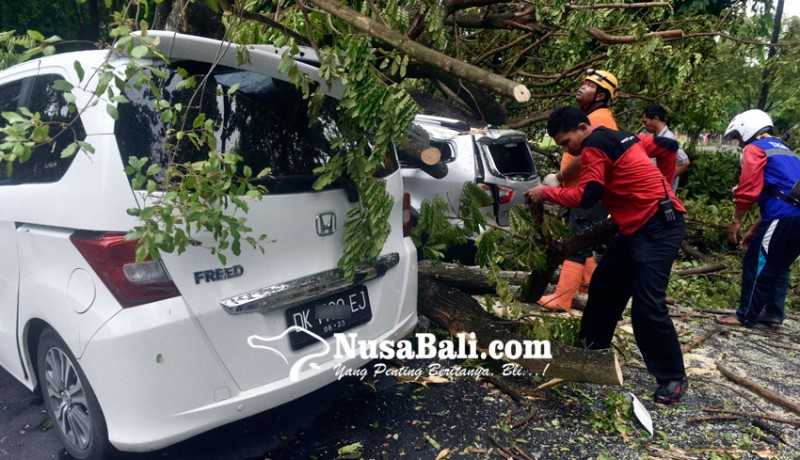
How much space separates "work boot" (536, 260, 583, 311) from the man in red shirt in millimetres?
1238

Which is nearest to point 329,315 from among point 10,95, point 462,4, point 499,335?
point 499,335

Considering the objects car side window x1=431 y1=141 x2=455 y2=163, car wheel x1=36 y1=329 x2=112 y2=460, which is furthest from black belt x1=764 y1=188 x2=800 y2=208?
car wheel x1=36 y1=329 x2=112 y2=460

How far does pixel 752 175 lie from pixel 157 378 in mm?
4624

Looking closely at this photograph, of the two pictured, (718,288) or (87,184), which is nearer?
(87,184)

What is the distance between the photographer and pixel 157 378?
2250mm

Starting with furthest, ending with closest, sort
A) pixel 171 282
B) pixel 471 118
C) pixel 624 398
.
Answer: pixel 471 118, pixel 624 398, pixel 171 282

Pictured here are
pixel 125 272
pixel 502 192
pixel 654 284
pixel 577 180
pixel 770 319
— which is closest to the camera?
pixel 125 272

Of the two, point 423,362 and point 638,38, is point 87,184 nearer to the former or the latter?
point 423,362

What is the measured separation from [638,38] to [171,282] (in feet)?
11.7

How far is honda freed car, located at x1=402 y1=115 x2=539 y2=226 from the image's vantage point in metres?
6.25

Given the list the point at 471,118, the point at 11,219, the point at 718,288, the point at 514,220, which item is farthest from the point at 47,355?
the point at 718,288

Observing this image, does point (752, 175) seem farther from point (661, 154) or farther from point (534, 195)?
point (534, 195)

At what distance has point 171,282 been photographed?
2.27 metres

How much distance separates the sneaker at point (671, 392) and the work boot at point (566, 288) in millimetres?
1332
